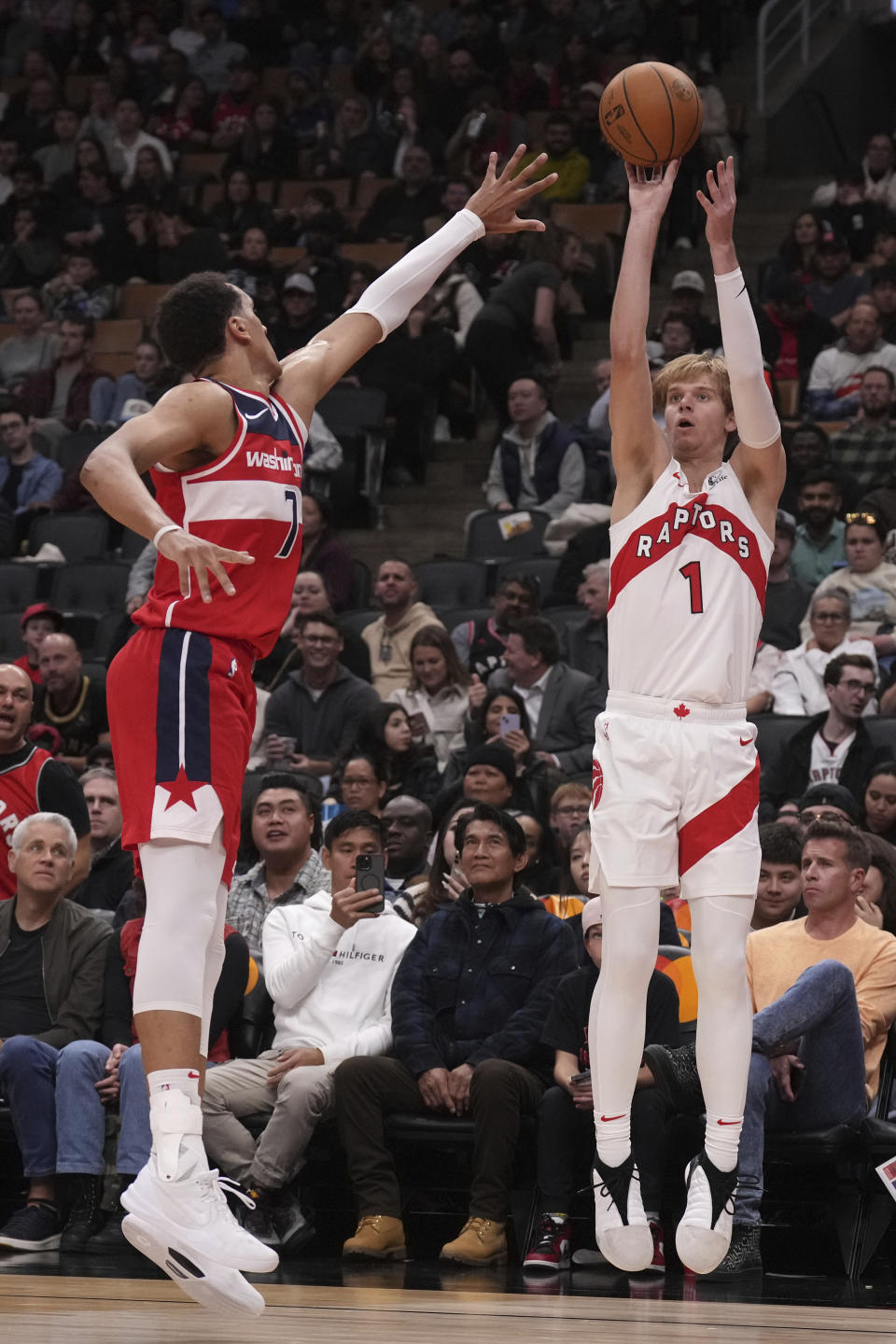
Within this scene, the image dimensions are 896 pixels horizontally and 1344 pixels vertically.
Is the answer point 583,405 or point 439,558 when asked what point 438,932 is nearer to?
point 439,558

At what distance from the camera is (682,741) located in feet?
14.8

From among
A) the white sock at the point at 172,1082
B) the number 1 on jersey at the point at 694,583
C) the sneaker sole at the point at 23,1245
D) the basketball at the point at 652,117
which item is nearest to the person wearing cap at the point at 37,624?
the sneaker sole at the point at 23,1245

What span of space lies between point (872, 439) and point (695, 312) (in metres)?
1.75

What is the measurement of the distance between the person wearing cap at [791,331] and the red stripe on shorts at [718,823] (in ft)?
27.4

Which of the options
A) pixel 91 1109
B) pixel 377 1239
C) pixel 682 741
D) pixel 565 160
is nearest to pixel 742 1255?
pixel 377 1239

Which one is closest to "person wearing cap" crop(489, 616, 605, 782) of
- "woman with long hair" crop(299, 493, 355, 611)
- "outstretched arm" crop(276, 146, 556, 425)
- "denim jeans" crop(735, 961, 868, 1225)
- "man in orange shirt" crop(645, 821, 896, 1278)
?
"woman with long hair" crop(299, 493, 355, 611)

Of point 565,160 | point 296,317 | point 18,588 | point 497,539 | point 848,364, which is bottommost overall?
point 18,588

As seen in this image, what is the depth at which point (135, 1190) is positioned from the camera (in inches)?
160

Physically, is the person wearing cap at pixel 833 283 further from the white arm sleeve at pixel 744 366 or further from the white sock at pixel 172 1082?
the white sock at pixel 172 1082

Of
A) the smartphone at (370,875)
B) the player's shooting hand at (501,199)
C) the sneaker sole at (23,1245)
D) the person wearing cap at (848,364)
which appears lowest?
the sneaker sole at (23,1245)

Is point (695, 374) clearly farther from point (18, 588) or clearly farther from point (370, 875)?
point (18, 588)

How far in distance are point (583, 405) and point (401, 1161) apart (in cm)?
771

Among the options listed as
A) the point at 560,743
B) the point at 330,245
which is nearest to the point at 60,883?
the point at 560,743

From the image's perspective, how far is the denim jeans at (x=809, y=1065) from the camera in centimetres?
598
